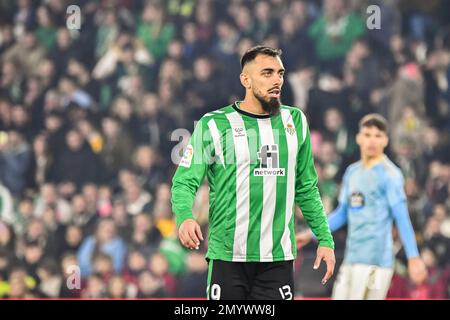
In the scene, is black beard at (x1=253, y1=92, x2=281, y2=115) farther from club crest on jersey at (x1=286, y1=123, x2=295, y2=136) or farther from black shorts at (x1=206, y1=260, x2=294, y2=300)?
black shorts at (x1=206, y1=260, x2=294, y2=300)

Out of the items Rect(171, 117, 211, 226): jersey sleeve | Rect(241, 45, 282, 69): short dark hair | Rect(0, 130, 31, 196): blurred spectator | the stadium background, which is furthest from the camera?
Rect(0, 130, 31, 196): blurred spectator

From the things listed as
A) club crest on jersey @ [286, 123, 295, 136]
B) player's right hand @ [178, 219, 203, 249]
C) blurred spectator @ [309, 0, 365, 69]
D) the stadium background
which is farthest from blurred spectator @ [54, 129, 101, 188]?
player's right hand @ [178, 219, 203, 249]

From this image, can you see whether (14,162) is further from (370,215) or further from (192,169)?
(192,169)

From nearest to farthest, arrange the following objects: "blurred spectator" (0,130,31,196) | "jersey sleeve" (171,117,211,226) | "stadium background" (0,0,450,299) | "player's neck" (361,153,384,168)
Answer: "jersey sleeve" (171,117,211,226), "player's neck" (361,153,384,168), "stadium background" (0,0,450,299), "blurred spectator" (0,130,31,196)

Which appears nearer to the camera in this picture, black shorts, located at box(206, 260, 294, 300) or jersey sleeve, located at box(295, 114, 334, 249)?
black shorts, located at box(206, 260, 294, 300)

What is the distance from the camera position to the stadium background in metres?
11.1

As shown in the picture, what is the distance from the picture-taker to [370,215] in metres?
8.16

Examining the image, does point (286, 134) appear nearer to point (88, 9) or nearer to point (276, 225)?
point (276, 225)

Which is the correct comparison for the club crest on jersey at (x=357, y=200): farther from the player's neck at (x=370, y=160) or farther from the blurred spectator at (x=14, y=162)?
the blurred spectator at (x=14, y=162)

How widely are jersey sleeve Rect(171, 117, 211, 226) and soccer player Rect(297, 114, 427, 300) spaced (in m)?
3.03

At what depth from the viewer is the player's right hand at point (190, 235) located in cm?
496

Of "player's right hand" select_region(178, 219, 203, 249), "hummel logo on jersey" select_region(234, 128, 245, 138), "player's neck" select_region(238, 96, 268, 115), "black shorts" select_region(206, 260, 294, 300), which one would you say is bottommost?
"black shorts" select_region(206, 260, 294, 300)

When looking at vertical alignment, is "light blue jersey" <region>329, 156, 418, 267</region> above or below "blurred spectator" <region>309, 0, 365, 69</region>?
below

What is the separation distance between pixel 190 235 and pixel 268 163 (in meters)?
0.61
